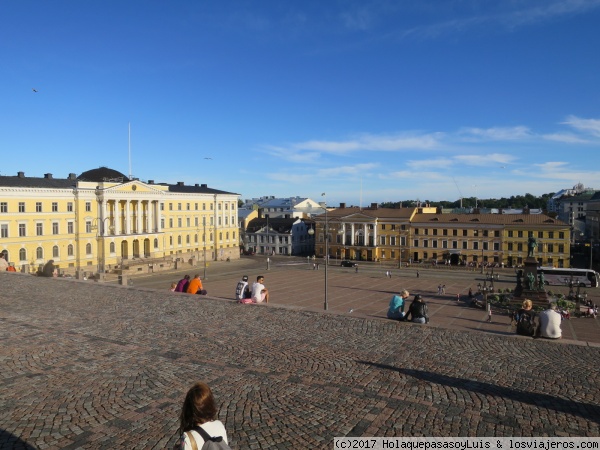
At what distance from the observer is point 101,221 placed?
56844 mm

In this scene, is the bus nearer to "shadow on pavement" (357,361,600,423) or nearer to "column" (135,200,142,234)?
"shadow on pavement" (357,361,600,423)

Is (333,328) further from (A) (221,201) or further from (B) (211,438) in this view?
(A) (221,201)

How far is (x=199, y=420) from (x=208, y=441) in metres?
0.20

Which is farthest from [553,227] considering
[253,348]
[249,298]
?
[253,348]

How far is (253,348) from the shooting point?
11.6 m

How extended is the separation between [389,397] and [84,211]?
54136 mm

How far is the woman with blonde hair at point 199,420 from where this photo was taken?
13.8ft

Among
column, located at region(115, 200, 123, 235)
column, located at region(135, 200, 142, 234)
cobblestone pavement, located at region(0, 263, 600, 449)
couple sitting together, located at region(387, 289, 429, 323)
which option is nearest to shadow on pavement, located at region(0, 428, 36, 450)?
cobblestone pavement, located at region(0, 263, 600, 449)

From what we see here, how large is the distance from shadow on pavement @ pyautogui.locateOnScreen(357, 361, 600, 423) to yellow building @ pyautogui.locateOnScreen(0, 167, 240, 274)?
158 feet

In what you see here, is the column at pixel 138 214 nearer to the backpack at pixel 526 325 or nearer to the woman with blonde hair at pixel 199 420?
the backpack at pixel 526 325

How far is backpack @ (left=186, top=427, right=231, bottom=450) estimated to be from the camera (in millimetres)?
4164

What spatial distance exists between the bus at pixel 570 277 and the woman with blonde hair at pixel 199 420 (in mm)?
50437

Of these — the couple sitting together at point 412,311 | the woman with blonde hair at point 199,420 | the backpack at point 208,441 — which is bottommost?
the couple sitting together at point 412,311

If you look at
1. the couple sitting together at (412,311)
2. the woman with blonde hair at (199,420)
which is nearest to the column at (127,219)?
the couple sitting together at (412,311)
